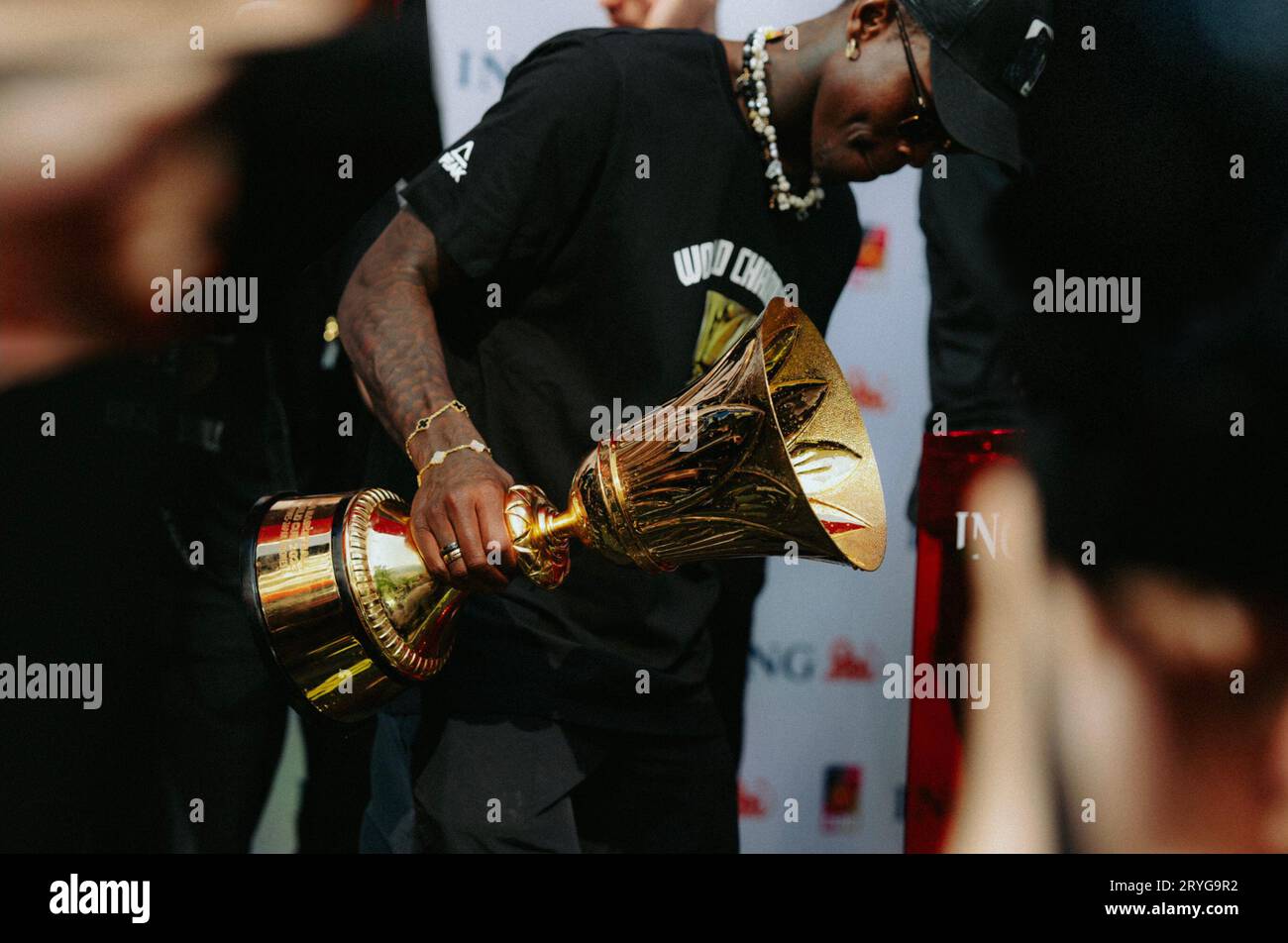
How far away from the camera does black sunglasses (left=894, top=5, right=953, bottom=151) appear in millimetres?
2369

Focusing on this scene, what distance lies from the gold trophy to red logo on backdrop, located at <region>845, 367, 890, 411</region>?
1.12 meters

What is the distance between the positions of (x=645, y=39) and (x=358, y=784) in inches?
77.0

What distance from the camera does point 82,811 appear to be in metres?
2.72

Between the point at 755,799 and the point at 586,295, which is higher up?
the point at 586,295

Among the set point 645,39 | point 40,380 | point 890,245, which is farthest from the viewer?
point 890,245

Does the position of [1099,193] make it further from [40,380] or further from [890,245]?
[40,380]

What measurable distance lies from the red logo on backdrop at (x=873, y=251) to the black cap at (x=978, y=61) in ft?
2.03

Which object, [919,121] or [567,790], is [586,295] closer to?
[919,121]

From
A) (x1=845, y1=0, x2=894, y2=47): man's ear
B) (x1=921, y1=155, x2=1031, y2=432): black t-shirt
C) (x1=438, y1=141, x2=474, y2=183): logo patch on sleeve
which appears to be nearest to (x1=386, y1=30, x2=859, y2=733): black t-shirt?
(x1=438, y1=141, x2=474, y2=183): logo patch on sleeve

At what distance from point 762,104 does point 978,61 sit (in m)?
0.44

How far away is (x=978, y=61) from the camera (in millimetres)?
2363

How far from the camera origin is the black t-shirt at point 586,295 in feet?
7.07

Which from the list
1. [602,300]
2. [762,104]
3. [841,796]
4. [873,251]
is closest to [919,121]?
[762,104]

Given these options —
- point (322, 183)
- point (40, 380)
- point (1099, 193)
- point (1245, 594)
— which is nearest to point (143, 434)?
point (40, 380)
